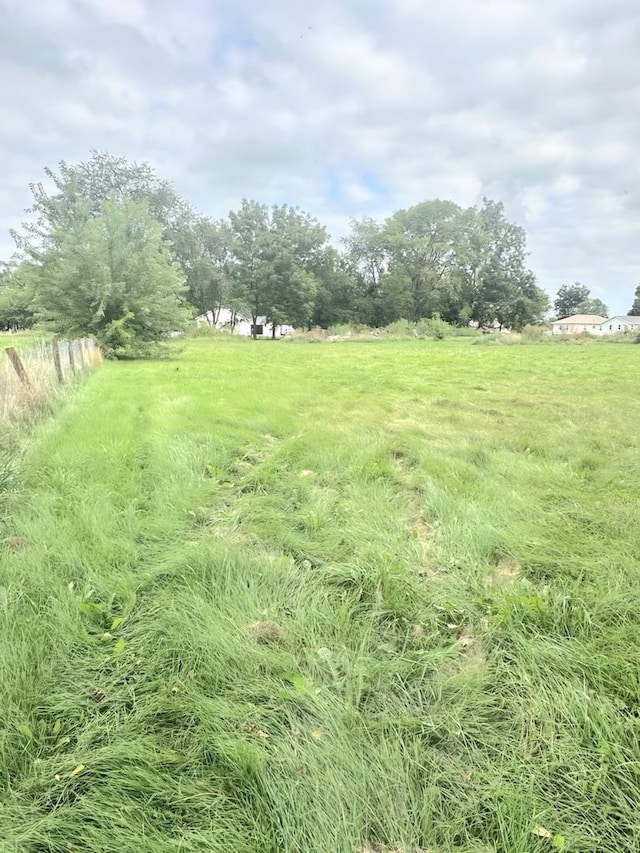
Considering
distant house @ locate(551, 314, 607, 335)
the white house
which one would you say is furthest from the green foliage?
distant house @ locate(551, 314, 607, 335)

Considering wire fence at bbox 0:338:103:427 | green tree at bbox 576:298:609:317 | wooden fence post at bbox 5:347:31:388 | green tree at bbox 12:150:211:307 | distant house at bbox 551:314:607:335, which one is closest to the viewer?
wire fence at bbox 0:338:103:427

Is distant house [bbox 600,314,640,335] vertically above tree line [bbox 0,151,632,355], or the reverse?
tree line [bbox 0,151,632,355]

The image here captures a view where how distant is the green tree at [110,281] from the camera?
14148mm

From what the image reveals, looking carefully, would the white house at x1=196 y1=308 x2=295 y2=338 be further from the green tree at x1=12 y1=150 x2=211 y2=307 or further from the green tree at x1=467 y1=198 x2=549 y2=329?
the green tree at x1=467 y1=198 x2=549 y2=329

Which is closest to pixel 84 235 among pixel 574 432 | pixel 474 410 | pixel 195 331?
pixel 474 410

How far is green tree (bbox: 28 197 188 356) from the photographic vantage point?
1415 centimetres

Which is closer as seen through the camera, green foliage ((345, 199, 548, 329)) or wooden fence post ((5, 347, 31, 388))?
wooden fence post ((5, 347, 31, 388))

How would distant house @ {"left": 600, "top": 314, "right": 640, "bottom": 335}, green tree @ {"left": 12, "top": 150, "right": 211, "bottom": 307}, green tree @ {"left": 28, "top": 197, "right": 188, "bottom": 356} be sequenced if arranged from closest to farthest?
green tree @ {"left": 28, "top": 197, "right": 188, "bottom": 356} → green tree @ {"left": 12, "top": 150, "right": 211, "bottom": 307} → distant house @ {"left": 600, "top": 314, "right": 640, "bottom": 335}

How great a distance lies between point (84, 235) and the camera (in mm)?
14352

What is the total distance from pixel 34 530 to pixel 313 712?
2.18 meters

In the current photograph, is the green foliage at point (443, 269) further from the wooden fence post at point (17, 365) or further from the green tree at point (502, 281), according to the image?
the wooden fence post at point (17, 365)

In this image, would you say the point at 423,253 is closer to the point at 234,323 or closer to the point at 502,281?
the point at 502,281

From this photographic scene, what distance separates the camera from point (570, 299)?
87.2 meters

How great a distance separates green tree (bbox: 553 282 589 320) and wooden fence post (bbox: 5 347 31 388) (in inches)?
3783
